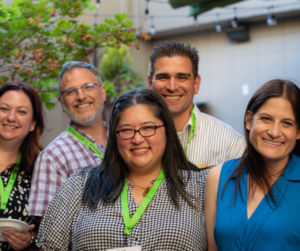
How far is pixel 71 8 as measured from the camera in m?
3.44

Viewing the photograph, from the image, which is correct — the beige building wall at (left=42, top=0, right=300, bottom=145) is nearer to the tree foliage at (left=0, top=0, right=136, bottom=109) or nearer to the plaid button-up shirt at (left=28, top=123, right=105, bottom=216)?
the tree foliage at (left=0, top=0, right=136, bottom=109)

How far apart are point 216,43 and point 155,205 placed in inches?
295

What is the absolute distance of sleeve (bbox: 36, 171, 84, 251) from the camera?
1.93 metres

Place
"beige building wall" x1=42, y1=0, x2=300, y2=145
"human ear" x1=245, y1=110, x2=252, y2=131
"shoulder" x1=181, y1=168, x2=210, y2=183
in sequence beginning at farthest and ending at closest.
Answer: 1. "beige building wall" x1=42, y1=0, x2=300, y2=145
2. "shoulder" x1=181, y1=168, x2=210, y2=183
3. "human ear" x1=245, y1=110, x2=252, y2=131

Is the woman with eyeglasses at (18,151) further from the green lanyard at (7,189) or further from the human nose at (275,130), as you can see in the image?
the human nose at (275,130)

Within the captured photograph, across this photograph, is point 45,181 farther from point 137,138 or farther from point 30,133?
point 137,138

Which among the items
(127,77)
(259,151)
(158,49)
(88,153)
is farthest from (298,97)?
(127,77)

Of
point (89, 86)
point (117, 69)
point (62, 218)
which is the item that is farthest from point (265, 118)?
point (117, 69)

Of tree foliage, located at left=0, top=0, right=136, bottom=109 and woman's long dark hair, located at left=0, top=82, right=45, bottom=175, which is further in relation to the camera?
tree foliage, located at left=0, top=0, right=136, bottom=109

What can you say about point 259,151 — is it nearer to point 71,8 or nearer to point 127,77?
point 71,8

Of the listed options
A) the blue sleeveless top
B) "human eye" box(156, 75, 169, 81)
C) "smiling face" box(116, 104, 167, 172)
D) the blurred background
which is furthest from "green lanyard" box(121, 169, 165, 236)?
the blurred background

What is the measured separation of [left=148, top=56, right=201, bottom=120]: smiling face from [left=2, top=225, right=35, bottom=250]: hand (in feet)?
4.24

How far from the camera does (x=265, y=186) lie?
1.71m

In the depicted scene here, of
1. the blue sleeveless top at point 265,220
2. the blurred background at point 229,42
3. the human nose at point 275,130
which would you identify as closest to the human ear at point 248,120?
the human nose at point 275,130
